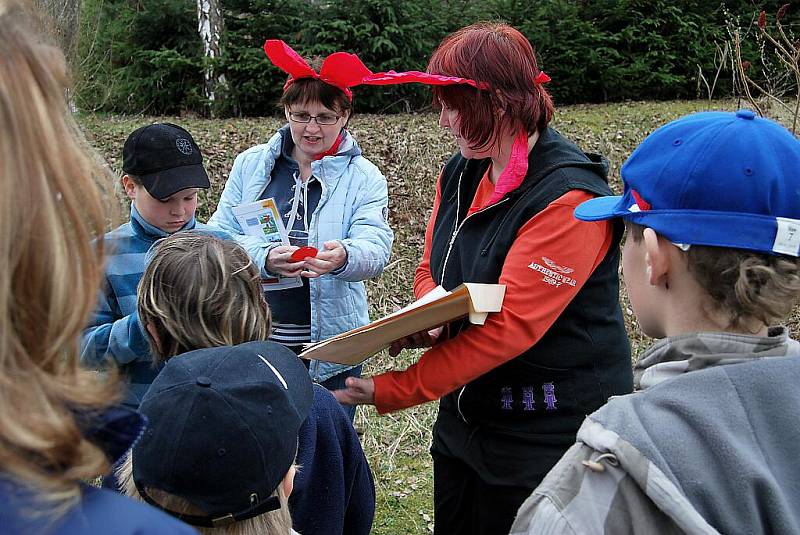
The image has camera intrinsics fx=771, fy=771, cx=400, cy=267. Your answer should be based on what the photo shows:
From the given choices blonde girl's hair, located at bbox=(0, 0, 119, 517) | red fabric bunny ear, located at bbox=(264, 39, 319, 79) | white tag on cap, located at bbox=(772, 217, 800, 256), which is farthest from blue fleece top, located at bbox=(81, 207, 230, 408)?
white tag on cap, located at bbox=(772, 217, 800, 256)

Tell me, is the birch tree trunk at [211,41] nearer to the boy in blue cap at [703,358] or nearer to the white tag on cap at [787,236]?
the boy in blue cap at [703,358]

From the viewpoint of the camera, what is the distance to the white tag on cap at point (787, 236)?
1.43 metres

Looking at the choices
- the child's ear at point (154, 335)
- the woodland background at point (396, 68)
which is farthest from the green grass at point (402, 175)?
the child's ear at point (154, 335)

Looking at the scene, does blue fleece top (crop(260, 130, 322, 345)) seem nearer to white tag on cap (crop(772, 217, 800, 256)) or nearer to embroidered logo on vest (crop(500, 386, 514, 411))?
embroidered logo on vest (crop(500, 386, 514, 411))

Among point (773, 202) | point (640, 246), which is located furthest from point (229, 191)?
point (773, 202)

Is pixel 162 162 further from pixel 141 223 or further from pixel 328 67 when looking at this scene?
pixel 328 67

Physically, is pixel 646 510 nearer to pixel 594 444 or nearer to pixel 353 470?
pixel 594 444

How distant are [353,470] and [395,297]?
591 centimetres

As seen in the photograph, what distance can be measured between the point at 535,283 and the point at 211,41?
1013cm

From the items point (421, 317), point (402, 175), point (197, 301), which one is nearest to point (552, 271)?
point (421, 317)

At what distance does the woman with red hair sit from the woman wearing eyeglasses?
94 cm

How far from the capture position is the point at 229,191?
363cm

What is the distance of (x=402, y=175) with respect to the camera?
9.55 metres

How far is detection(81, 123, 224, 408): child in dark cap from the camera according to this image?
8.57 feet
